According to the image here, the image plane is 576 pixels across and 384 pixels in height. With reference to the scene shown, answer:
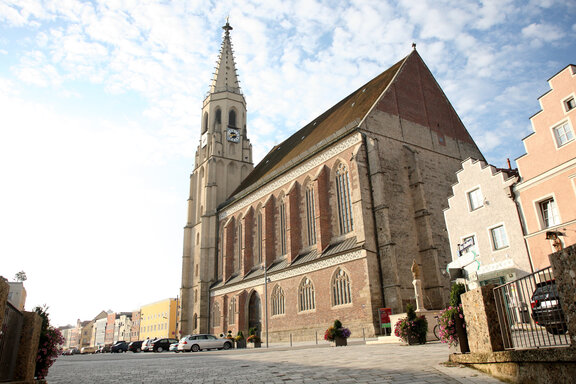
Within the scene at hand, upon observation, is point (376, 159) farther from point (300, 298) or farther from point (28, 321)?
point (28, 321)

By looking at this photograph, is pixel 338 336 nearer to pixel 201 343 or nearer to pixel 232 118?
pixel 201 343

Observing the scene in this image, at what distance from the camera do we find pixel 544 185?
56.6 feet

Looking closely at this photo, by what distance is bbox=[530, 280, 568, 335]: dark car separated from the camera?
548 cm

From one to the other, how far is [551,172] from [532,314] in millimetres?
13418

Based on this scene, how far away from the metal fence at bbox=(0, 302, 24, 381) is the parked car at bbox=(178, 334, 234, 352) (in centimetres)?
2496

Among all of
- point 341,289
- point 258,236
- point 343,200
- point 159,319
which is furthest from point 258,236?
point 159,319

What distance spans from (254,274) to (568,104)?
25.9 metres

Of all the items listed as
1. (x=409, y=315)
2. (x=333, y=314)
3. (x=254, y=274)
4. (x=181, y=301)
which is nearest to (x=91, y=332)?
(x=181, y=301)

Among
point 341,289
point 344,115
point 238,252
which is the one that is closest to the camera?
point 341,289

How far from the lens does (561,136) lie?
1689 centimetres

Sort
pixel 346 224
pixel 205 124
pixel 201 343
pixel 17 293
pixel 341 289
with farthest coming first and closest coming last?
1. pixel 17 293
2. pixel 205 124
3. pixel 201 343
4. pixel 346 224
5. pixel 341 289

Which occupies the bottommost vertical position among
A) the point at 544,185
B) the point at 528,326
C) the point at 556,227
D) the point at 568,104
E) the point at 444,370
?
the point at 444,370

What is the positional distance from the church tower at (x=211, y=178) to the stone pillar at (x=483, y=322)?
122 feet

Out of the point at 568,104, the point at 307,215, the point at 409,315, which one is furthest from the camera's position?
the point at 307,215
